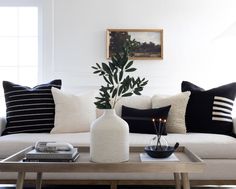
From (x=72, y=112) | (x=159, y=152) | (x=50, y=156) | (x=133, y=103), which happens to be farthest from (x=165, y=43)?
(x=50, y=156)

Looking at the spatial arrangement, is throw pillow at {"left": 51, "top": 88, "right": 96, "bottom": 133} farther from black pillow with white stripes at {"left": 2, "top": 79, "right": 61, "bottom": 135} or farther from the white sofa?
the white sofa

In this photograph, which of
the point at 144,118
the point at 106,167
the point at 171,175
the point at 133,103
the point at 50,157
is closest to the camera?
the point at 106,167

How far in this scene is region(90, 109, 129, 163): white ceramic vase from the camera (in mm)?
1641

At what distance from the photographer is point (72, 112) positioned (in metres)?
2.82

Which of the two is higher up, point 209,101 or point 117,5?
point 117,5

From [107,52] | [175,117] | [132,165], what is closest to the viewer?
[132,165]

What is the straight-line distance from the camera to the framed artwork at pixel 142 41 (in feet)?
12.0

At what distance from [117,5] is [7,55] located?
1.43m

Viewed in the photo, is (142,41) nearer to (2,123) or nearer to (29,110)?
(29,110)

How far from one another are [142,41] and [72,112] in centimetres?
133

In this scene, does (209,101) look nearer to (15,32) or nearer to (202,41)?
(202,41)

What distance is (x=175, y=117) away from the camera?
2814mm

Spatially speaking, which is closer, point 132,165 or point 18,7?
point 132,165

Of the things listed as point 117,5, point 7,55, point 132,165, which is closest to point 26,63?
point 7,55
